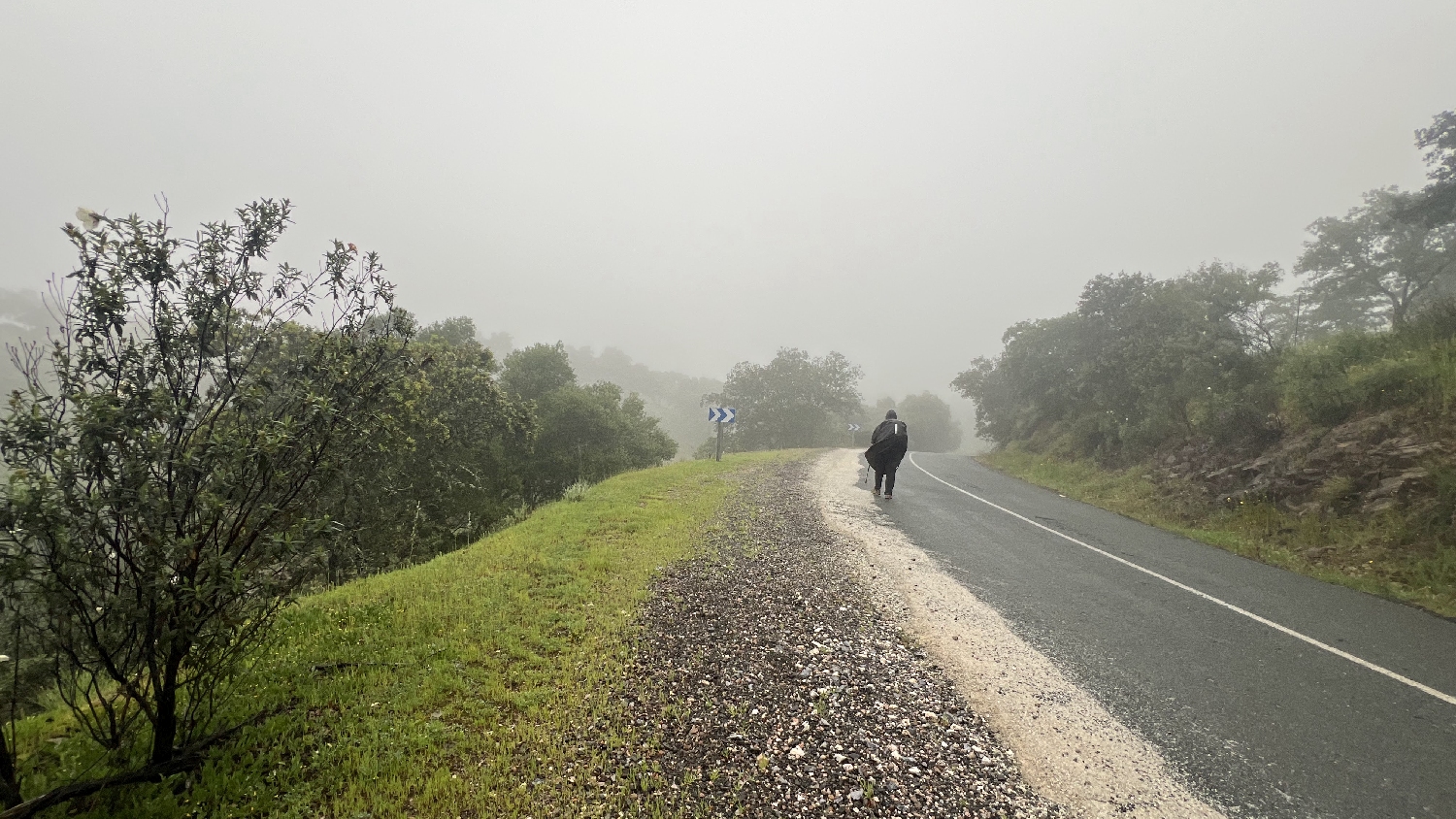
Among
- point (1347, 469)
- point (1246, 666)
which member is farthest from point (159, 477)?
point (1347, 469)

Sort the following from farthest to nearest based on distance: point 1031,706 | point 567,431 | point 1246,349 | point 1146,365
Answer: point 567,431 < point 1146,365 < point 1246,349 < point 1031,706

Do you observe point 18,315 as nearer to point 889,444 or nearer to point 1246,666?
point 889,444

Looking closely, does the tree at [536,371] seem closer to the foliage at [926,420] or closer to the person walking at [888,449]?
the person walking at [888,449]

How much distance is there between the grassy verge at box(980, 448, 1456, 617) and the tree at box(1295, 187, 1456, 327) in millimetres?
24329

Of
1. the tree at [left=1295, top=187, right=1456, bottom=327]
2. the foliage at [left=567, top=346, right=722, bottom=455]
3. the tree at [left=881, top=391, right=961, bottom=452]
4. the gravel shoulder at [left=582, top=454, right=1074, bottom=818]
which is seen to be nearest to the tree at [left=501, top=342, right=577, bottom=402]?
the gravel shoulder at [left=582, top=454, right=1074, bottom=818]

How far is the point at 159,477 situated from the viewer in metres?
2.88

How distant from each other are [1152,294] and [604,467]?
24560 mm

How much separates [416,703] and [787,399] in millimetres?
47086

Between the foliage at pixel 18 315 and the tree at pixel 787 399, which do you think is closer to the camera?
the tree at pixel 787 399

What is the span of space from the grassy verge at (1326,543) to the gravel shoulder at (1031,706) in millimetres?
5753

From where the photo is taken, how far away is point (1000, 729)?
13.1ft

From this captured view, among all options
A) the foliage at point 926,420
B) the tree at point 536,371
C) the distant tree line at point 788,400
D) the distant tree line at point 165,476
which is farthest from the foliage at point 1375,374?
the foliage at point 926,420

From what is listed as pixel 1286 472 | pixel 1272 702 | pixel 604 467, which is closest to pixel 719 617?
pixel 1272 702

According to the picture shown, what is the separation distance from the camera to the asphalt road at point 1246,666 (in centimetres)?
351
